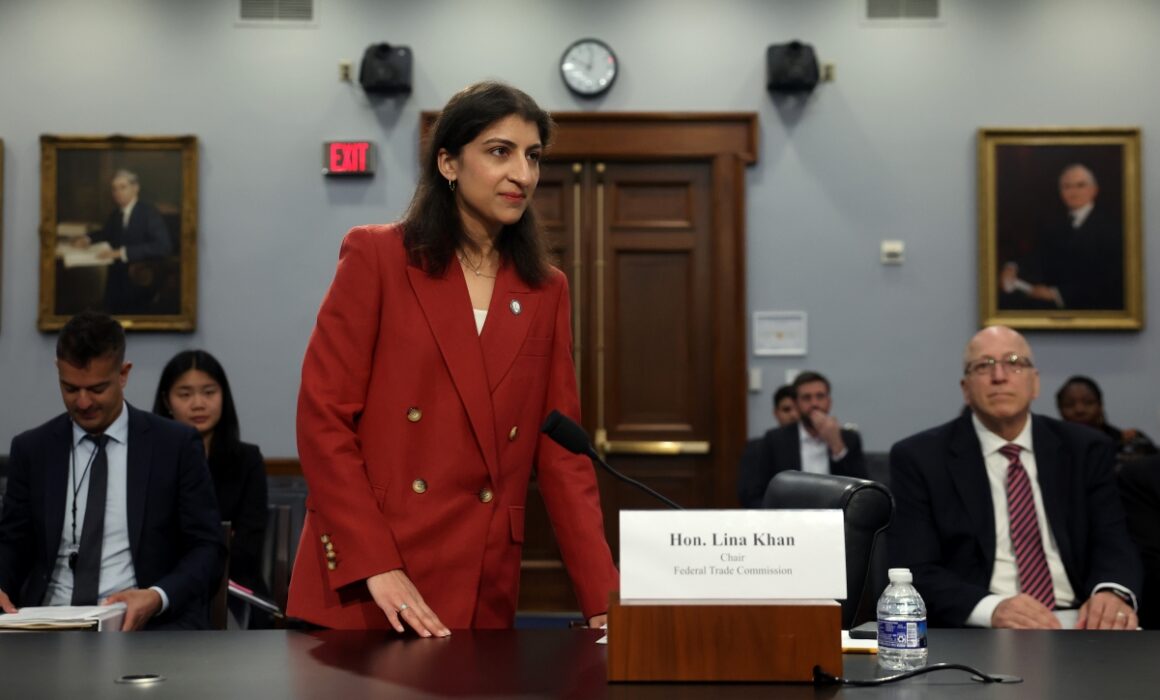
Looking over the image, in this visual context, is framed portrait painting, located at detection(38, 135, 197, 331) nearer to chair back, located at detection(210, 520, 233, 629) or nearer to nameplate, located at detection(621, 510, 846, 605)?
chair back, located at detection(210, 520, 233, 629)

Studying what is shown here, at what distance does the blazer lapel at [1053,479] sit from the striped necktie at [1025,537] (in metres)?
0.04

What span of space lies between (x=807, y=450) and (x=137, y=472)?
3637 millimetres

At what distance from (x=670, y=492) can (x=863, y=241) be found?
1.76 meters

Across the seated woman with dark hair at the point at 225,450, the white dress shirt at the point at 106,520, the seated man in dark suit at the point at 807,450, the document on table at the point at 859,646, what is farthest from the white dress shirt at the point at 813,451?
the document on table at the point at 859,646

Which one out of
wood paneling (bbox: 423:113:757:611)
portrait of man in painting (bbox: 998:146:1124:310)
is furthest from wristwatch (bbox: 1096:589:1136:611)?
portrait of man in painting (bbox: 998:146:1124:310)

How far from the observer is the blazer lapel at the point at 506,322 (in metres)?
2.17

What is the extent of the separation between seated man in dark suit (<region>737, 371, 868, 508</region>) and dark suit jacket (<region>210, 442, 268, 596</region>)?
256cm

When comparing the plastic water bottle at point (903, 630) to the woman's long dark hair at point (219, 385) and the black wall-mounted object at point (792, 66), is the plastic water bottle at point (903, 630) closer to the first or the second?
the woman's long dark hair at point (219, 385)

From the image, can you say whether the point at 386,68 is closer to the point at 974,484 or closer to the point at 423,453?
the point at 974,484

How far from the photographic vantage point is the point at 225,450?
418 cm

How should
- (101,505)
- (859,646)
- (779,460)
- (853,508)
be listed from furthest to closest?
(779,460)
(101,505)
(853,508)
(859,646)

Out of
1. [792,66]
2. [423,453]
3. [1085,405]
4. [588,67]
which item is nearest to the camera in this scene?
[423,453]

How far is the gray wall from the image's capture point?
23.2ft

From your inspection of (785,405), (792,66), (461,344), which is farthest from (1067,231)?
(461,344)
